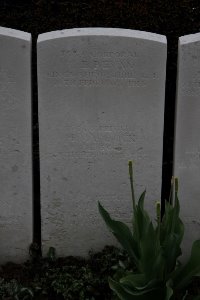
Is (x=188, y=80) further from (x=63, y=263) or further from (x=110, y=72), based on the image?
(x=63, y=263)

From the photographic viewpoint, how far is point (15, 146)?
3504 millimetres

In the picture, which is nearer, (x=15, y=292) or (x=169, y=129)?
(x=15, y=292)

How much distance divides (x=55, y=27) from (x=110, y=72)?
3.82 feet

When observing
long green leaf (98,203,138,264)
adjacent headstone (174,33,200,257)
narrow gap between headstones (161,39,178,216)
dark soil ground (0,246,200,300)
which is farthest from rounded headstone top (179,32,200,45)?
dark soil ground (0,246,200,300)

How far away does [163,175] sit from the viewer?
3.91 metres

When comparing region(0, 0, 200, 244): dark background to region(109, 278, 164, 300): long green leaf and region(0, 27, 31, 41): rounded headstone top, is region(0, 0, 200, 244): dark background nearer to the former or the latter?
region(0, 27, 31, 41): rounded headstone top

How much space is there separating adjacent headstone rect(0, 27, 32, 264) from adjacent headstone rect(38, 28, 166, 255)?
8cm

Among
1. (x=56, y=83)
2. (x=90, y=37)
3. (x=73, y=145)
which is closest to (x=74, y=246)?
(x=73, y=145)

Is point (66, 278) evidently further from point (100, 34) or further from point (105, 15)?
point (105, 15)

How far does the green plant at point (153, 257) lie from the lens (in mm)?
3088

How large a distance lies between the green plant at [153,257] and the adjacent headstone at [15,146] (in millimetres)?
501

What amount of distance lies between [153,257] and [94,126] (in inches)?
29.9

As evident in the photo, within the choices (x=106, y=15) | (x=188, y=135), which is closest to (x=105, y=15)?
(x=106, y=15)

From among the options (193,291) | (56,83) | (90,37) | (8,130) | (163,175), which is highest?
(90,37)
